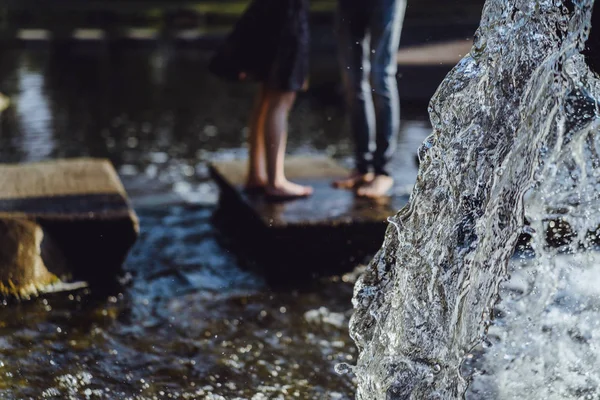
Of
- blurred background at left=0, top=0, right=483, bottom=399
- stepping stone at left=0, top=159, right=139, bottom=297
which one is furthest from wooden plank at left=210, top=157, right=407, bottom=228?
stepping stone at left=0, top=159, right=139, bottom=297

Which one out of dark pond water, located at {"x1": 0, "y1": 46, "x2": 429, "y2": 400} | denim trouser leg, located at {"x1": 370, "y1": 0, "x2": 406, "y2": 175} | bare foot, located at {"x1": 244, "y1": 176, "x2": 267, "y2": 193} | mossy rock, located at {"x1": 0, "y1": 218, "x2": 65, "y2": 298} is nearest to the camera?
dark pond water, located at {"x1": 0, "y1": 46, "x2": 429, "y2": 400}

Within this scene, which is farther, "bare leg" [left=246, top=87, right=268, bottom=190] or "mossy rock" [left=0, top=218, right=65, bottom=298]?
"bare leg" [left=246, top=87, right=268, bottom=190]

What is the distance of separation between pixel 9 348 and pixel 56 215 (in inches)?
28.9

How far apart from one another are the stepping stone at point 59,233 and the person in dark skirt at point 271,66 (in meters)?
0.74

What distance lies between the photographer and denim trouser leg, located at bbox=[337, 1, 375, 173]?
4.12 meters

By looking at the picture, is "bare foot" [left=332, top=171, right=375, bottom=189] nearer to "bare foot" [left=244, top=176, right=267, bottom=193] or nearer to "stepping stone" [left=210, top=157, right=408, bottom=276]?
"stepping stone" [left=210, top=157, right=408, bottom=276]

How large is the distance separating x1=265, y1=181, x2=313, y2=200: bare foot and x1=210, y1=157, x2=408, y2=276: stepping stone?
0.04 metres

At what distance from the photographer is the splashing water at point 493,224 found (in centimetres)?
249

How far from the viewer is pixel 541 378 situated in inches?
105

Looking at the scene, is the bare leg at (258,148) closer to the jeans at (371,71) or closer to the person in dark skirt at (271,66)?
the person in dark skirt at (271,66)

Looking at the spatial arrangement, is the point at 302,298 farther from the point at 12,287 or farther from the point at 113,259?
the point at 12,287

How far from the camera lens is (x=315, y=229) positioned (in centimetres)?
373

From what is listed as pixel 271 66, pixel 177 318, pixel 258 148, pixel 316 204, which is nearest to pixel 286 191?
pixel 316 204

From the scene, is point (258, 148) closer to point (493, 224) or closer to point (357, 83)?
point (357, 83)
